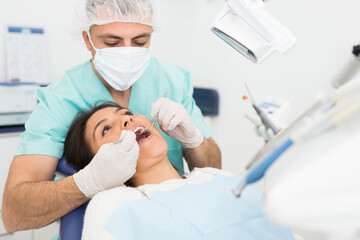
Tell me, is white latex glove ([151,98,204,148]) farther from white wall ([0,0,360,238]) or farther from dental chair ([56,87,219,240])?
white wall ([0,0,360,238])

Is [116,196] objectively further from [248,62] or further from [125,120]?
[248,62]

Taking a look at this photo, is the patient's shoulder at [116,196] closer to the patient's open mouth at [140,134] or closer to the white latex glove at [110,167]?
the white latex glove at [110,167]

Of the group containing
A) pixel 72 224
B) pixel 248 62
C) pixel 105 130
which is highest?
pixel 248 62

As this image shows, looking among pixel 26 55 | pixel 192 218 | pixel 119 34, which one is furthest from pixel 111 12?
pixel 26 55

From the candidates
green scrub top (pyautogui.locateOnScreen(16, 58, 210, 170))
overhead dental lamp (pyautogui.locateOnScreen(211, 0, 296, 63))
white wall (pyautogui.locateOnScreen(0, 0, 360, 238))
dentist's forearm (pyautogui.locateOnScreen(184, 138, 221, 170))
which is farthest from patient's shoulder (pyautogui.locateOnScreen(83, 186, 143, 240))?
white wall (pyautogui.locateOnScreen(0, 0, 360, 238))

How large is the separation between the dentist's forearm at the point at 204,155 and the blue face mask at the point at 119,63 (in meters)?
0.42

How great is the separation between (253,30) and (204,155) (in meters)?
0.74

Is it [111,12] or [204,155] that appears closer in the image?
[111,12]

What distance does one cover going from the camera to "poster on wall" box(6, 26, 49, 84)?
2369 mm

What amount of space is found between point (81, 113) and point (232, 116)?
59.6 inches

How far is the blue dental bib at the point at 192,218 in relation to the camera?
1.00m

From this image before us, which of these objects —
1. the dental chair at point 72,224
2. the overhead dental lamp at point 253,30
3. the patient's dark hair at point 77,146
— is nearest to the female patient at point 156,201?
the patient's dark hair at point 77,146

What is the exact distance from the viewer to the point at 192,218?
3.37 ft

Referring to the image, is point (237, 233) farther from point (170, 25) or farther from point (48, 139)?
point (170, 25)
